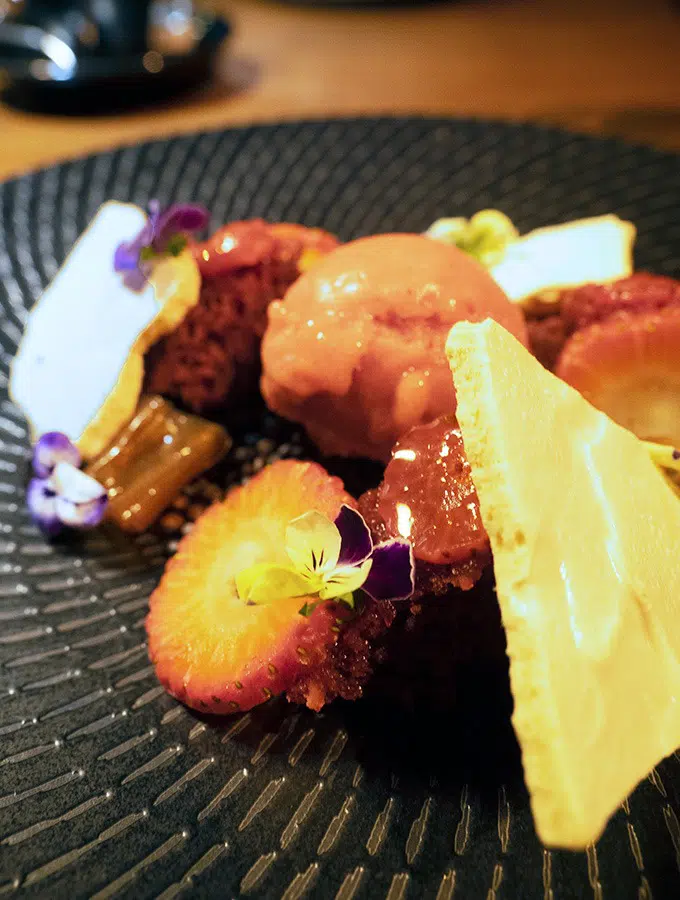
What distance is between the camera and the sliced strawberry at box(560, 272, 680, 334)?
149 centimetres

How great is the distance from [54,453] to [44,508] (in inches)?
4.4

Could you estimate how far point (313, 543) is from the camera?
0.98m

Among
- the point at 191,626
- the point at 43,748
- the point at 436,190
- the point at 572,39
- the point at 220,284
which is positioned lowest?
the point at 43,748

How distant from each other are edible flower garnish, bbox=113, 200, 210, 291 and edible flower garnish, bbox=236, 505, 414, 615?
2.73 feet

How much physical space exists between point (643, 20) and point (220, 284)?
3211mm

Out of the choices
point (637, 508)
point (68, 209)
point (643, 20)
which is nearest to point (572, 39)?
point (643, 20)

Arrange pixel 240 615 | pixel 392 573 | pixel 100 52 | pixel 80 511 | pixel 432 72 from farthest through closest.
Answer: pixel 432 72 < pixel 100 52 < pixel 80 511 < pixel 240 615 < pixel 392 573

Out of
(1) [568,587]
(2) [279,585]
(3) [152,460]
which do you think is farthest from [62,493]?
(1) [568,587]

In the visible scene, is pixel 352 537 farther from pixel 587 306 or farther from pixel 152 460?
pixel 587 306

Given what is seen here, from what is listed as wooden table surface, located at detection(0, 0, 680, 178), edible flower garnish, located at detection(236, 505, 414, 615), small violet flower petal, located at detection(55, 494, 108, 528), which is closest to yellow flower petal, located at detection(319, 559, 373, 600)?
edible flower garnish, located at detection(236, 505, 414, 615)

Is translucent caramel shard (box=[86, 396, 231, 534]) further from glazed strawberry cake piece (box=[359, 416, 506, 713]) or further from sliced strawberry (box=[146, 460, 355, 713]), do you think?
glazed strawberry cake piece (box=[359, 416, 506, 713])

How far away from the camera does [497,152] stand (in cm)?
233

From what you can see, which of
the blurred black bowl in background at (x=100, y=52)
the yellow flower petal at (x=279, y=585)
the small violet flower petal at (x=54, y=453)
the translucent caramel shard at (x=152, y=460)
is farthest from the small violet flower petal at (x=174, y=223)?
the blurred black bowl in background at (x=100, y=52)

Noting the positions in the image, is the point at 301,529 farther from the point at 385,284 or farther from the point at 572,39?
the point at 572,39
